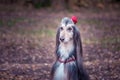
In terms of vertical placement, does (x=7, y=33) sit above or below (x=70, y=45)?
below

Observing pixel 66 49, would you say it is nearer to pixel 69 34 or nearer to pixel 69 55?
pixel 69 55

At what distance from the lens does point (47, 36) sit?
1723cm

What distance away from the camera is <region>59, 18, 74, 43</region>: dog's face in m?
6.74

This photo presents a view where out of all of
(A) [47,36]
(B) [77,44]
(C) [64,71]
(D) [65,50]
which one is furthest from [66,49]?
(A) [47,36]

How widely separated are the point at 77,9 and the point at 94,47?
12998 millimetres

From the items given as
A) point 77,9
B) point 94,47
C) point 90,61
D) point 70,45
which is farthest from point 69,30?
point 77,9

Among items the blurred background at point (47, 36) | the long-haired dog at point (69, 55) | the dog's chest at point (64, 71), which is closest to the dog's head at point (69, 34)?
the long-haired dog at point (69, 55)

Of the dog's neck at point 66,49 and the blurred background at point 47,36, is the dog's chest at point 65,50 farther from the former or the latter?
the blurred background at point 47,36

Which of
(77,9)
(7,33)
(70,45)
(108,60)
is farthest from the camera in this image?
(77,9)

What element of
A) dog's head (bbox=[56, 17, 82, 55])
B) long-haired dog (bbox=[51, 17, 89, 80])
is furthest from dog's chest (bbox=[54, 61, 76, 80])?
dog's head (bbox=[56, 17, 82, 55])

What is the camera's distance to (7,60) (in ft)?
39.2

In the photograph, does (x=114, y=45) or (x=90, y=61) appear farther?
(x=114, y=45)

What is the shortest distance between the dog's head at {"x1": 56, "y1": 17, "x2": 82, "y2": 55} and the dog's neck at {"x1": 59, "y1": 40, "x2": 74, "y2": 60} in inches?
1.9

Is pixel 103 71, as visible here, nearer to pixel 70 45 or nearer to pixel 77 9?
pixel 70 45
